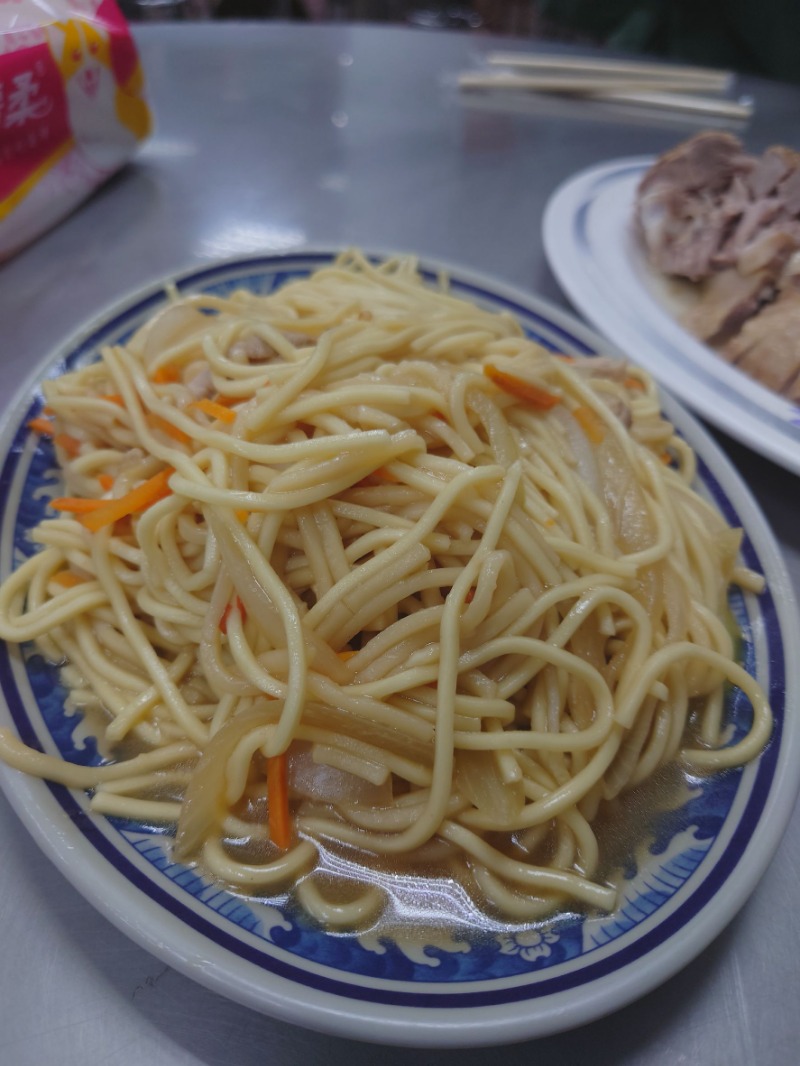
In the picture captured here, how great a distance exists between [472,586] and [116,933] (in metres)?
0.69

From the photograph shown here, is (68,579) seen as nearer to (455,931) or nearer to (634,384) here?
(455,931)

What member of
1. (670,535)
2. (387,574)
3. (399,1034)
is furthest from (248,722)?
(670,535)

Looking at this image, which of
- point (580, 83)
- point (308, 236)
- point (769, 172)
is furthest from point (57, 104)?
point (580, 83)

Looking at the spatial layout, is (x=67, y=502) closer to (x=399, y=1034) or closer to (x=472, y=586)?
(x=472, y=586)

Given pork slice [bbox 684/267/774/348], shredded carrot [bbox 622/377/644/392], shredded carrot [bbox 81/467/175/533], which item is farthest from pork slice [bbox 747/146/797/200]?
shredded carrot [bbox 81/467/175/533]

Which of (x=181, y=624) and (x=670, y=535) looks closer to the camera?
(x=181, y=624)

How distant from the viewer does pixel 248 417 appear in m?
1.15

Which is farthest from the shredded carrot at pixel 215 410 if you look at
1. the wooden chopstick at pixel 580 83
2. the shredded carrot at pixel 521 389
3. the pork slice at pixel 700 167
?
the wooden chopstick at pixel 580 83

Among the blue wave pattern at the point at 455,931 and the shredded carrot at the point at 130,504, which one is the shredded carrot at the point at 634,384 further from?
the shredded carrot at the point at 130,504

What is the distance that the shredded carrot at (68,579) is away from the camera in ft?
4.05

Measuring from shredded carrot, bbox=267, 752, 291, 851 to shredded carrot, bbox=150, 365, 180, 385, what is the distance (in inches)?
28.8

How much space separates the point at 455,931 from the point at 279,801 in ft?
0.93

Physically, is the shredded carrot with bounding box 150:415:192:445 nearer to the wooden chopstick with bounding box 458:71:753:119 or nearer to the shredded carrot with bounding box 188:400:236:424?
the shredded carrot with bounding box 188:400:236:424

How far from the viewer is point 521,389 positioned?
1269mm
